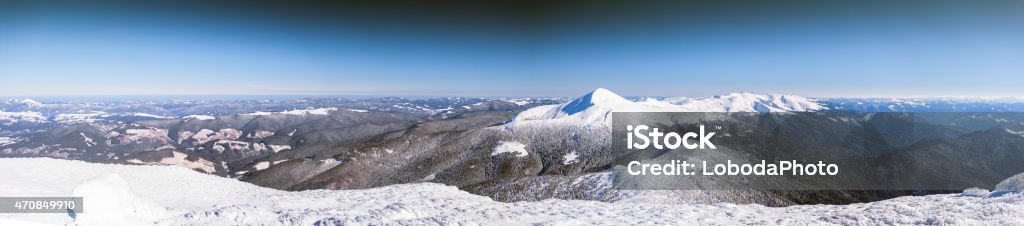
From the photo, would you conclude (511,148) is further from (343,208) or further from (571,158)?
(343,208)

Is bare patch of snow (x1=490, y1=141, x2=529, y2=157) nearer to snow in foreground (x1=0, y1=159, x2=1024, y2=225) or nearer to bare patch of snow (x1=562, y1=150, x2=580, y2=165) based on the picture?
bare patch of snow (x1=562, y1=150, x2=580, y2=165)

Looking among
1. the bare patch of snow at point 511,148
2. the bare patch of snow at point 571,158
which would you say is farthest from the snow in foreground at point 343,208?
the bare patch of snow at point 511,148

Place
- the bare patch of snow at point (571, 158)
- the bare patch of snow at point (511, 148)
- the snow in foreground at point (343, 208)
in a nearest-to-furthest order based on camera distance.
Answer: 1. the snow in foreground at point (343, 208)
2. the bare patch of snow at point (571, 158)
3. the bare patch of snow at point (511, 148)

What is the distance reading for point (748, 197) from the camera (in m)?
61.5

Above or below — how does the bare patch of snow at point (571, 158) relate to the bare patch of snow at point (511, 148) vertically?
below

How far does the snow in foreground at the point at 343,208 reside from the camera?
19000mm

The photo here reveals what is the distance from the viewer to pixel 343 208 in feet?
84.1

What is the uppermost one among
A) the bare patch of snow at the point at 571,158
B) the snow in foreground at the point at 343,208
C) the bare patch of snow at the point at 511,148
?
the snow in foreground at the point at 343,208

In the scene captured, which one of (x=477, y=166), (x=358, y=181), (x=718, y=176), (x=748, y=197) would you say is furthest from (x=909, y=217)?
(x=358, y=181)

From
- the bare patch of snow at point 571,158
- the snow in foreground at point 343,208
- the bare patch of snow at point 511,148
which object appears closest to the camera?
the snow in foreground at point 343,208

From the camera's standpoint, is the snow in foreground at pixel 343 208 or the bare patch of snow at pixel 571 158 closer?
the snow in foreground at pixel 343 208

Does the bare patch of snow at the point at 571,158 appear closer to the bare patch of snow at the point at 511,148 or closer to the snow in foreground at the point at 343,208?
the bare patch of snow at the point at 511,148

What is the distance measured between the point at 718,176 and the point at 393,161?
3823 inches

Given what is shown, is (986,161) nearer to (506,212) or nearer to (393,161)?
(393,161)
